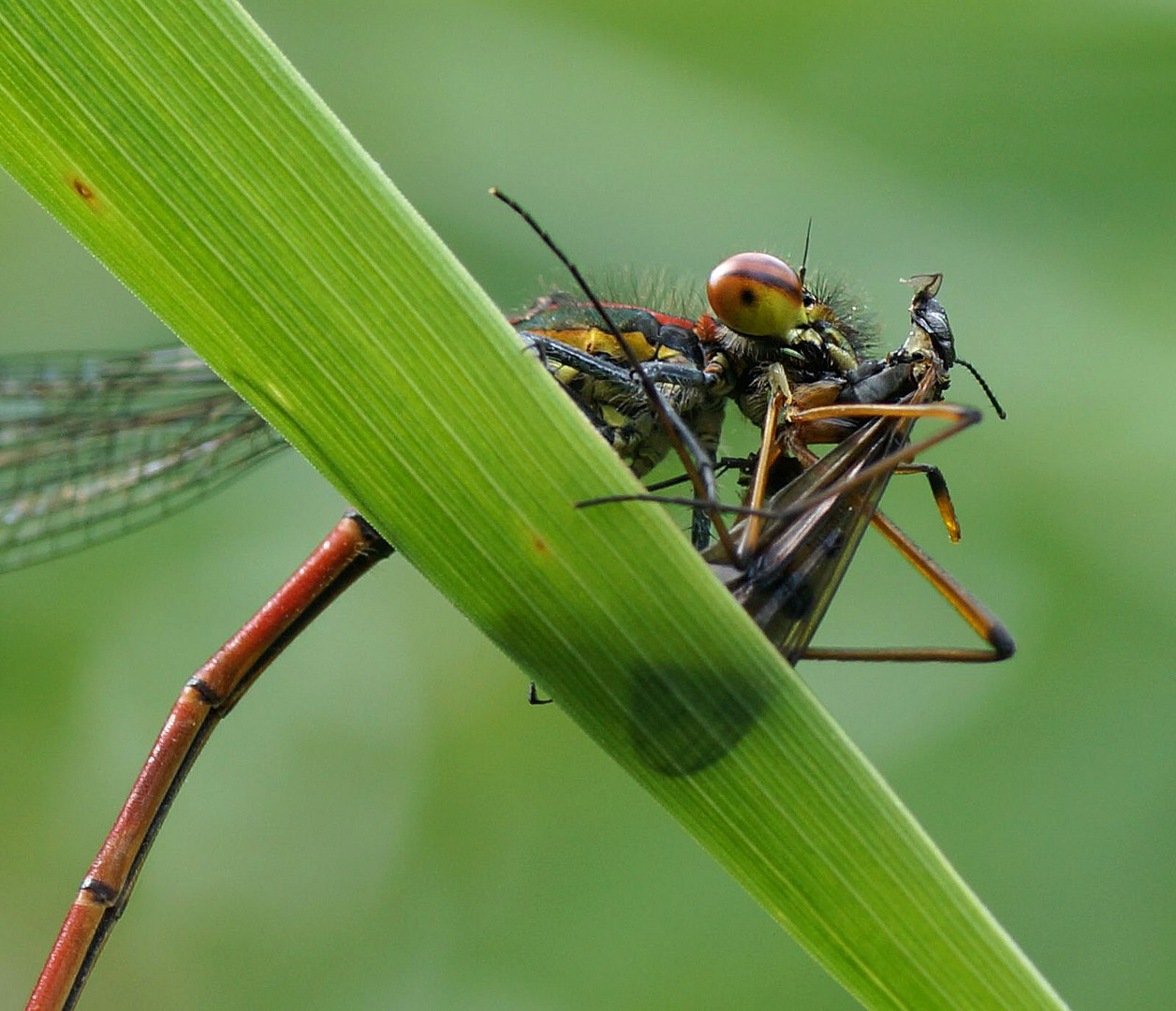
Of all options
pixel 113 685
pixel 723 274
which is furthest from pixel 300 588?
pixel 113 685

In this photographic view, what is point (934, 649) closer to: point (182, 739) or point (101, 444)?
point (182, 739)

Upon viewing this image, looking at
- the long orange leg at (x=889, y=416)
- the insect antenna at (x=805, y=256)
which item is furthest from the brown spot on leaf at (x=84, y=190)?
the insect antenna at (x=805, y=256)

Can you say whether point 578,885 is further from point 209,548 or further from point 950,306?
point 950,306

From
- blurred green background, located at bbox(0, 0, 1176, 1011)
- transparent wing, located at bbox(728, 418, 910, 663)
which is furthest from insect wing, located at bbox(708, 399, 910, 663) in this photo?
blurred green background, located at bbox(0, 0, 1176, 1011)

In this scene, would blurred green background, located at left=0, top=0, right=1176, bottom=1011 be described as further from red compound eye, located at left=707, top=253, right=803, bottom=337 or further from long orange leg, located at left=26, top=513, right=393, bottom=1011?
long orange leg, located at left=26, top=513, right=393, bottom=1011

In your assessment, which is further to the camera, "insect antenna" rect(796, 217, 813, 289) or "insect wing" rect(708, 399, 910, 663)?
"insect antenna" rect(796, 217, 813, 289)

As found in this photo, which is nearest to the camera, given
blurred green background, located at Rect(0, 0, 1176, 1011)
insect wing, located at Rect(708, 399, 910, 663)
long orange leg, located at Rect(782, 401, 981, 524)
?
long orange leg, located at Rect(782, 401, 981, 524)

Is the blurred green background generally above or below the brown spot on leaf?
below
